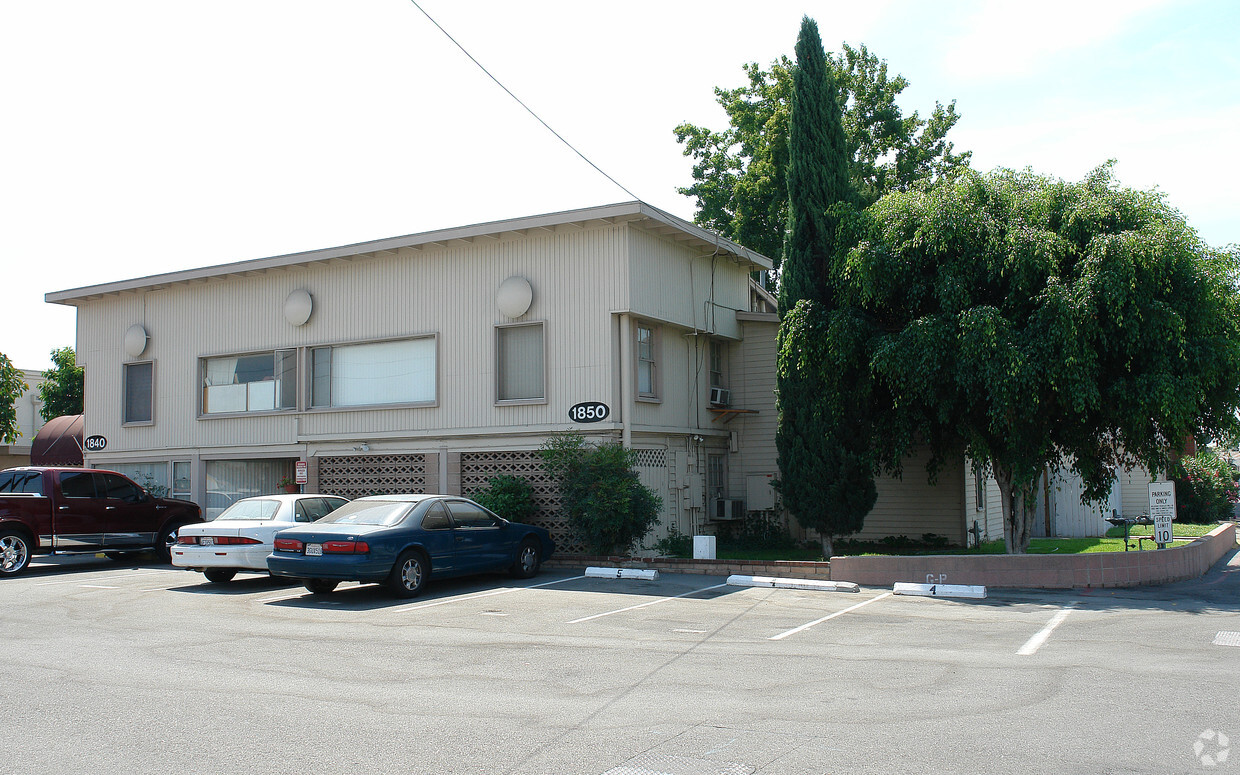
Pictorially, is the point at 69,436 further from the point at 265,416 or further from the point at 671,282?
the point at 671,282

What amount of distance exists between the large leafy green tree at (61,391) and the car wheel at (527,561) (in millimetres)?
32387

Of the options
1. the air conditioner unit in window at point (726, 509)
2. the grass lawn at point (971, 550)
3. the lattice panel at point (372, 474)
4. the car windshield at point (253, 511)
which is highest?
the lattice panel at point (372, 474)

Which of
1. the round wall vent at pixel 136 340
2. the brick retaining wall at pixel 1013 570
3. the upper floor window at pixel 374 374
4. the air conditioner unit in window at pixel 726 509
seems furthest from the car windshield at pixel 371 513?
the round wall vent at pixel 136 340

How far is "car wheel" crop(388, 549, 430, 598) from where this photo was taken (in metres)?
13.0

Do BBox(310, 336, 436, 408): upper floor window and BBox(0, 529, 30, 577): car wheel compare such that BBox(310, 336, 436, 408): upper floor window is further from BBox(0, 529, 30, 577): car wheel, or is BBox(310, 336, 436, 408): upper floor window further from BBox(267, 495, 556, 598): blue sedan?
BBox(0, 529, 30, 577): car wheel

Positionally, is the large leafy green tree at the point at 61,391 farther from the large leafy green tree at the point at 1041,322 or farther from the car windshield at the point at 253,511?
the large leafy green tree at the point at 1041,322

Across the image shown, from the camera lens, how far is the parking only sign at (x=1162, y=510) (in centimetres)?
1603

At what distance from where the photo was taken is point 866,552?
66.0ft

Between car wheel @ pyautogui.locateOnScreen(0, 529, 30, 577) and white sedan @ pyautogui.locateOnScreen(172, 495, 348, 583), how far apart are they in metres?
3.48

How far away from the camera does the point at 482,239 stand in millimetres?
19672

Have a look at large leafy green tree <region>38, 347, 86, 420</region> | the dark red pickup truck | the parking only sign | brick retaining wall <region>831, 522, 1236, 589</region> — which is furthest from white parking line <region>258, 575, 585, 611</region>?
large leafy green tree <region>38, 347, 86, 420</region>

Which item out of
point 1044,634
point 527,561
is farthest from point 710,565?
point 1044,634

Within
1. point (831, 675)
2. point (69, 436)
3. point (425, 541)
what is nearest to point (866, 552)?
point (425, 541)

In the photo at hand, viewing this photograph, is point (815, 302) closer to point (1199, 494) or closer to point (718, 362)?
point (718, 362)
